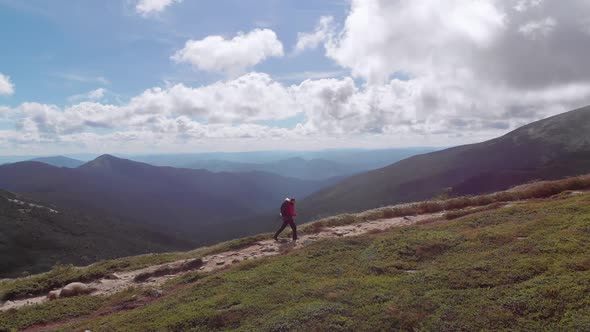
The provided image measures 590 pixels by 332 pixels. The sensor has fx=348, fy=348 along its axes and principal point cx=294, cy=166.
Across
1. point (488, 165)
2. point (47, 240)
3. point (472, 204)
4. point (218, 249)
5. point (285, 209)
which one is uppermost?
point (285, 209)

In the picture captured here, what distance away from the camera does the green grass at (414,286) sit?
9.12 meters

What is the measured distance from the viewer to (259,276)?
14938 millimetres

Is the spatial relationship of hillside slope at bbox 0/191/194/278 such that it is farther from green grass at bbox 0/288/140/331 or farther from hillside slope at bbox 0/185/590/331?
hillside slope at bbox 0/185/590/331

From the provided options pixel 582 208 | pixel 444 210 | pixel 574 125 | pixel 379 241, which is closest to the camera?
pixel 582 208

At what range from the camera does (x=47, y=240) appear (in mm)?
84125

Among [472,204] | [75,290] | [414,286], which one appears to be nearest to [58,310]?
[75,290]

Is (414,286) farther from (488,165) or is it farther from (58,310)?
(488,165)

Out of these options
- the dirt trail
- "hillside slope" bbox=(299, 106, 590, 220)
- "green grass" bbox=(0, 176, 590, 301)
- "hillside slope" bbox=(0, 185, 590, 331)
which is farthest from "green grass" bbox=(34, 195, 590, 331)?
"hillside slope" bbox=(299, 106, 590, 220)

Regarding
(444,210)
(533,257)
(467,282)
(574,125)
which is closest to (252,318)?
(467,282)

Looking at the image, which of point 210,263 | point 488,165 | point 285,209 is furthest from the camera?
point 488,165

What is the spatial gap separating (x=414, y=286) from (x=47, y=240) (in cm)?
9767

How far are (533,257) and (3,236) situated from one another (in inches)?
3950

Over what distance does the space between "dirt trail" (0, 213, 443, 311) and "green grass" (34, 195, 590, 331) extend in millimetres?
2680

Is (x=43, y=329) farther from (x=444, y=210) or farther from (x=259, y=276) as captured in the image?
(x=444, y=210)
